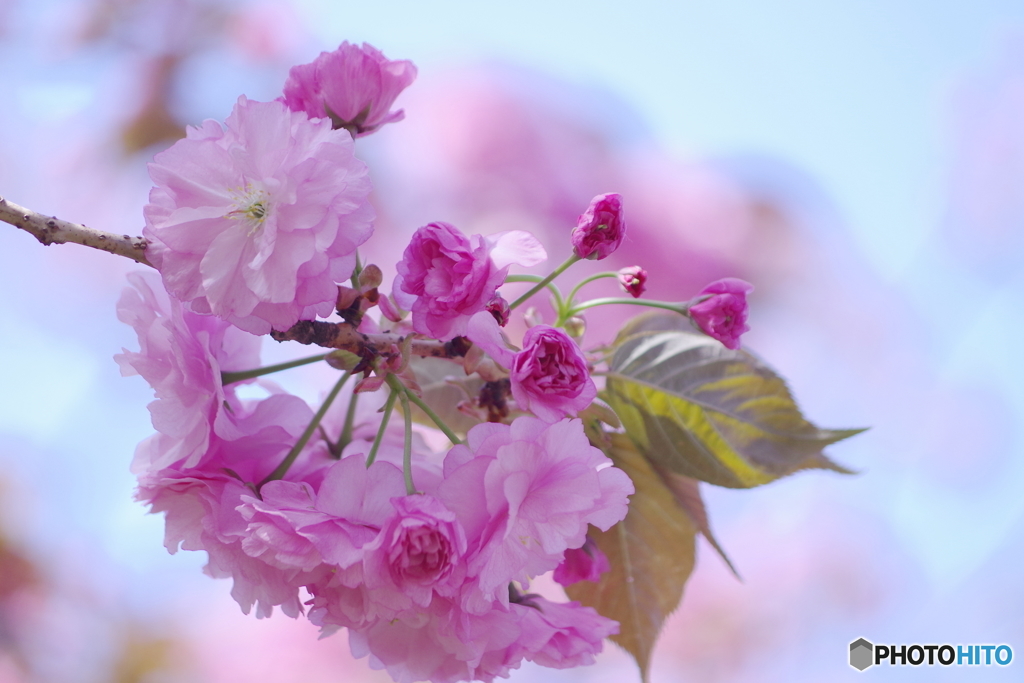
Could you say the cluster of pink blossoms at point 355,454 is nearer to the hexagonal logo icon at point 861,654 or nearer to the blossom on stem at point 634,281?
the blossom on stem at point 634,281

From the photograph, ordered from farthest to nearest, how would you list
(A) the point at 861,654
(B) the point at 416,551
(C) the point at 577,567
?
(A) the point at 861,654
(C) the point at 577,567
(B) the point at 416,551

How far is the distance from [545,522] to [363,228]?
0.38 ft

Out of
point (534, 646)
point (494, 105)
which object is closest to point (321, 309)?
point (534, 646)

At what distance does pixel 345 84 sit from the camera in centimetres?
31

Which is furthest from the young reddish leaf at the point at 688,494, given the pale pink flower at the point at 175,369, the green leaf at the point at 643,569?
the pale pink flower at the point at 175,369

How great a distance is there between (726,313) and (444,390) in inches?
6.1

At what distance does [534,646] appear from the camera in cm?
28

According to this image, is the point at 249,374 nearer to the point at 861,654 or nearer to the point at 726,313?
the point at 726,313

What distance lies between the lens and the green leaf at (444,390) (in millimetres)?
375

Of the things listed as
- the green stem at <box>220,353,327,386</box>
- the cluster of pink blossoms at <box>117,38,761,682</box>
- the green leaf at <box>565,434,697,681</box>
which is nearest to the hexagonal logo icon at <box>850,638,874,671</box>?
the green leaf at <box>565,434,697,681</box>

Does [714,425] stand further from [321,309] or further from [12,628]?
[12,628]

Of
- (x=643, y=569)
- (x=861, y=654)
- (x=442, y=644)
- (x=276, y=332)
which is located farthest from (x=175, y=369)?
(x=861, y=654)

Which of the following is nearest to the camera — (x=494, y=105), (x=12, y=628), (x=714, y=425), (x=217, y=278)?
(x=217, y=278)

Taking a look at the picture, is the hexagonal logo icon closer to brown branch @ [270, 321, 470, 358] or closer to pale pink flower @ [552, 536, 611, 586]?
pale pink flower @ [552, 536, 611, 586]
